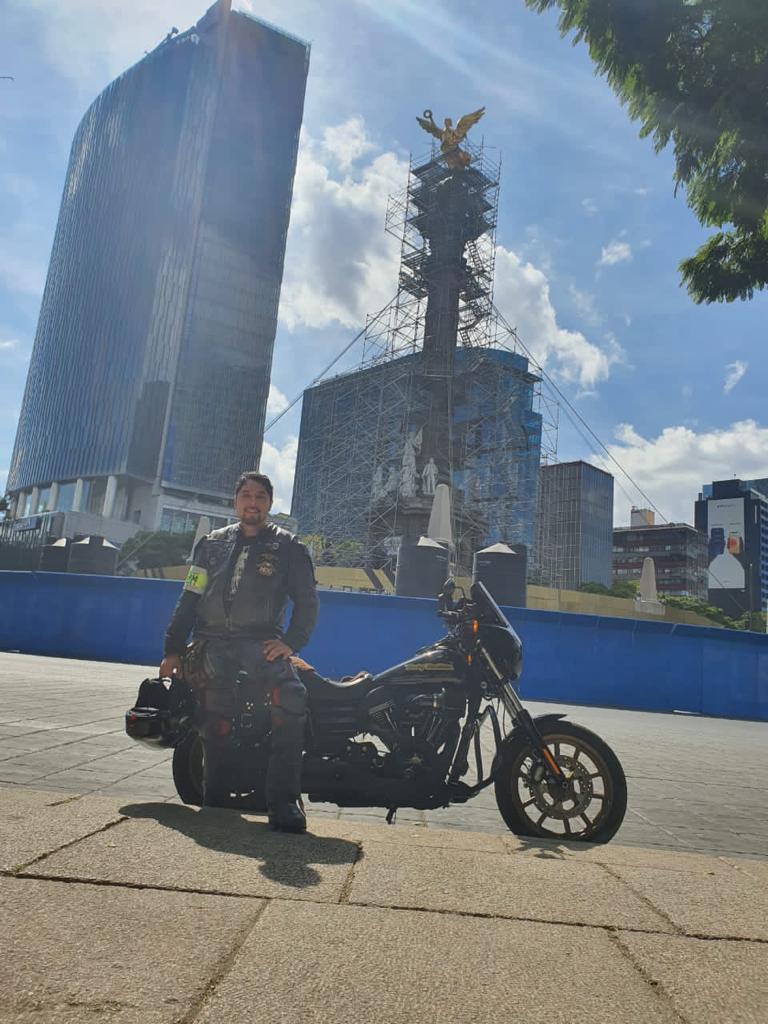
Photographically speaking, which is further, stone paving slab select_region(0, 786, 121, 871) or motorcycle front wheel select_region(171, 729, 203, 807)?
motorcycle front wheel select_region(171, 729, 203, 807)

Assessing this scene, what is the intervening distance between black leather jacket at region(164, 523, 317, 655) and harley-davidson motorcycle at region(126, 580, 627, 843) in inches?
9.1

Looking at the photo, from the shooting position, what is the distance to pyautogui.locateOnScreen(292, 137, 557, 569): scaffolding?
55719 millimetres

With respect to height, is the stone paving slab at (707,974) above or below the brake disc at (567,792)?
below

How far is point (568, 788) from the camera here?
334 centimetres

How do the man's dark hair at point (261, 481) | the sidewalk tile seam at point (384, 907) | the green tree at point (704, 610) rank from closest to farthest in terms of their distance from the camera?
the sidewalk tile seam at point (384, 907), the man's dark hair at point (261, 481), the green tree at point (704, 610)

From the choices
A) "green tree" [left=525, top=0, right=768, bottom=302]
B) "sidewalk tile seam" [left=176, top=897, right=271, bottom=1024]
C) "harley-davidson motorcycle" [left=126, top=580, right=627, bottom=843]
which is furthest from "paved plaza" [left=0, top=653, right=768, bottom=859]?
"green tree" [left=525, top=0, right=768, bottom=302]

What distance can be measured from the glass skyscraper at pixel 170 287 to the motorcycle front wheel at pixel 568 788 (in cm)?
8545

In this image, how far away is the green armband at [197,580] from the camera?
3.52m

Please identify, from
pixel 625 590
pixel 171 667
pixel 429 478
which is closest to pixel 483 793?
pixel 171 667

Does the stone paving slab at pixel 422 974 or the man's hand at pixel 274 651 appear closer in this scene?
the stone paving slab at pixel 422 974

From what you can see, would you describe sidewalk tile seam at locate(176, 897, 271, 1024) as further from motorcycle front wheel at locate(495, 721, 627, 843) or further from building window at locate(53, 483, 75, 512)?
building window at locate(53, 483, 75, 512)

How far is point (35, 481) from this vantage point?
98.8 metres

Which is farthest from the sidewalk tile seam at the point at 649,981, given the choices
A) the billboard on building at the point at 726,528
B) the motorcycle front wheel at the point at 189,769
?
the billboard on building at the point at 726,528

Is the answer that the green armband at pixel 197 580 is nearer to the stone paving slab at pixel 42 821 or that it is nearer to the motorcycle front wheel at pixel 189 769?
the motorcycle front wheel at pixel 189 769
